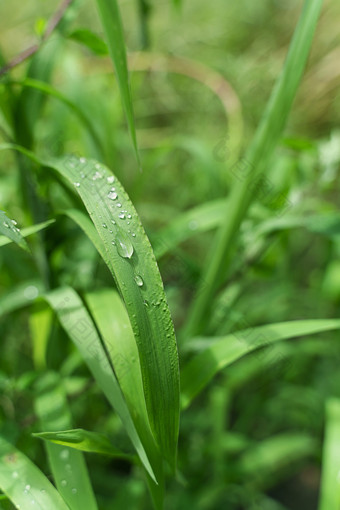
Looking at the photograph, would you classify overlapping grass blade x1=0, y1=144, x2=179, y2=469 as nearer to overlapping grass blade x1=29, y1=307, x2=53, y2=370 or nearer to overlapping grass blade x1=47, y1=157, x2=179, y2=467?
overlapping grass blade x1=47, y1=157, x2=179, y2=467

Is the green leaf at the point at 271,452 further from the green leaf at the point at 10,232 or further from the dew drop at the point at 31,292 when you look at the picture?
the green leaf at the point at 10,232

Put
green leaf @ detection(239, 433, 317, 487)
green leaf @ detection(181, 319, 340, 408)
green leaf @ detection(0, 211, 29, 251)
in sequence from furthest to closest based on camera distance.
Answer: green leaf @ detection(239, 433, 317, 487)
green leaf @ detection(181, 319, 340, 408)
green leaf @ detection(0, 211, 29, 251)

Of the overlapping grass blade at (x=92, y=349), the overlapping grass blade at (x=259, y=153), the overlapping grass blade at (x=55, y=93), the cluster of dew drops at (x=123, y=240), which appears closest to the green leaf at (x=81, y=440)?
the overlapping grass blade at (x=92, y=349)

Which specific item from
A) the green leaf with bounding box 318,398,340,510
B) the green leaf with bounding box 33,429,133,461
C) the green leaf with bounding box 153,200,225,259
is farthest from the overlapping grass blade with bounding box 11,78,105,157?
the green leaf with bounding box 318,398,340,510

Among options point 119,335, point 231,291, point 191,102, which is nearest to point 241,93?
point 191,102

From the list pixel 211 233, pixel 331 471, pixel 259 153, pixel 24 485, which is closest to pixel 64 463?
pixel 24 485

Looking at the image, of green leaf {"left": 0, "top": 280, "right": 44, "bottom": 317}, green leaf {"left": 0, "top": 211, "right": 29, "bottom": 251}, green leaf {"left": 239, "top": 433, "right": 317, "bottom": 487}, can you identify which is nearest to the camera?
green leaf {"left": 0, "top": 211, "right": 29, "bottom": 251}
